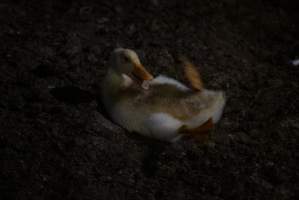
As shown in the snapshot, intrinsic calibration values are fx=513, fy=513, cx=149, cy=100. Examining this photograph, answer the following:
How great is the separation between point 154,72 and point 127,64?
49cm

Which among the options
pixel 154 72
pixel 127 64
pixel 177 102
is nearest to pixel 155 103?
pixel 177 102

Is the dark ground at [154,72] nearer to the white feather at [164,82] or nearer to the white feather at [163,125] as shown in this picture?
the white feather at [163,125]

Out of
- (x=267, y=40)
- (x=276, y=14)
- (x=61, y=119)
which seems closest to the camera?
(x=61, y=119)

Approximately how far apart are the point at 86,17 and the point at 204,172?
1.53m

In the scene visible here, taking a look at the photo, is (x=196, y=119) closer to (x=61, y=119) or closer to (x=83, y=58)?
(x=61, y=119)

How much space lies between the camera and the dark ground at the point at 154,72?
2344mm

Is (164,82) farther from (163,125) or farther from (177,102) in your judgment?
(163,125)

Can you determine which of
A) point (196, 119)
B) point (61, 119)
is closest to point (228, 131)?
point (196, 119)

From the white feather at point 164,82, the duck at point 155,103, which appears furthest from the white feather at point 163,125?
the white feather at point 164,82

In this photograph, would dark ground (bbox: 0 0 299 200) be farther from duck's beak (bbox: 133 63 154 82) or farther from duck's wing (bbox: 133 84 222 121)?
duck's beak (bbox: 133 63 154 82)

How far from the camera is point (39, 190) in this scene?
2.24 meters

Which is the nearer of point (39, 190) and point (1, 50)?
point (39, 190)

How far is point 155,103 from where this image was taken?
2.47 m

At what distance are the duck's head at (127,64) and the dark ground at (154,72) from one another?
0.27m
